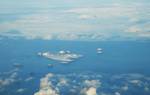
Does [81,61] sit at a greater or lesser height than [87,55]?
greater

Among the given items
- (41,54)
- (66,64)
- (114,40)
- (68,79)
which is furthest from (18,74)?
(114,40)

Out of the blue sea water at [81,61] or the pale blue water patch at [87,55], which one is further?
the pale blue water patch at [87,55]

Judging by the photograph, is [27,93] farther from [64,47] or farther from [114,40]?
[114,40]

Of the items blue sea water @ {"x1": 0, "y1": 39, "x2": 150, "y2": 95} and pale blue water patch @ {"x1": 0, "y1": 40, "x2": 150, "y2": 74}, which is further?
pale blue water patch @ {"x1": 0, "y1": 40, "x2": 150, "y2": 74}

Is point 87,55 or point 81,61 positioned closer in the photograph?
point 81,61

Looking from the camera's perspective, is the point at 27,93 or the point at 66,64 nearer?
the point at 27,93

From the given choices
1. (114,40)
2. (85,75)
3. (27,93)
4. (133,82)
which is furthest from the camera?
(114,40)

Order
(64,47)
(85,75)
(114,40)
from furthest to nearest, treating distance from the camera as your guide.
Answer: (114,40)
(64,47)
(85,75)
